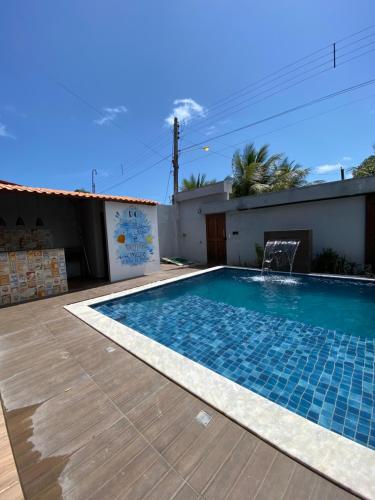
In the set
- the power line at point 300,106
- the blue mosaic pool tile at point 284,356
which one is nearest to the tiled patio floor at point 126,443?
the blue mosaic pool tile at point 284,356

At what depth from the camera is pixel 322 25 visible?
25.3 ft

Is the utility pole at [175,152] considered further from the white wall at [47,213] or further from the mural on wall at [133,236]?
the white wall at [47,213]

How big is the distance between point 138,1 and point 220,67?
4.44m

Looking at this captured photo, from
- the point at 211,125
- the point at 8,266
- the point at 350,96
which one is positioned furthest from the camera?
the point at 211,125

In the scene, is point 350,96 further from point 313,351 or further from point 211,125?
point 313,351

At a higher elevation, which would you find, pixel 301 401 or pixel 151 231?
pixel 151 231

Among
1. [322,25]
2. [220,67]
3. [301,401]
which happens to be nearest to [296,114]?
[322,25]

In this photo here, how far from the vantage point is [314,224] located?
28.1 ft

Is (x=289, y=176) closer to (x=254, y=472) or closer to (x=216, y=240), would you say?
(x=216, y=240)

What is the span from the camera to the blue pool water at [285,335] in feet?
8.27

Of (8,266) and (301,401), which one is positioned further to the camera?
(8,266)

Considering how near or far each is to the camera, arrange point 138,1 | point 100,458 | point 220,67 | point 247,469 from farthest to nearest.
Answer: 1. point 220,67
2. point 138,1
3. point 100,458
4. point 247,469

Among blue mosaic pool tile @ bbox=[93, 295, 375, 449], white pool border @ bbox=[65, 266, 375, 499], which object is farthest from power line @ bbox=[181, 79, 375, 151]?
white pool border @ bbox=[65, 266, 375, 499]

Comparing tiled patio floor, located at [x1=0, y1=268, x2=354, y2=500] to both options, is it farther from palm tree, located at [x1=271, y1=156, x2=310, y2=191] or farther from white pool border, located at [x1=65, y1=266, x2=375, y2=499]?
palm tree, located at [x1=271, y1=156, x2=310, y2=191]
